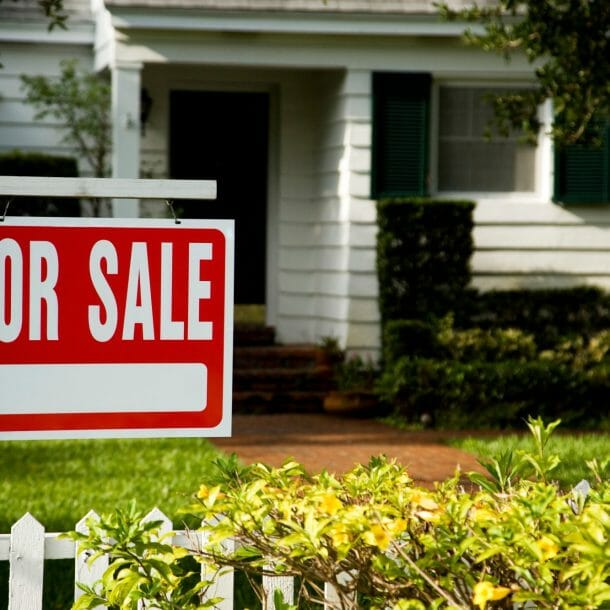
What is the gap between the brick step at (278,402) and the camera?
13.0 metres

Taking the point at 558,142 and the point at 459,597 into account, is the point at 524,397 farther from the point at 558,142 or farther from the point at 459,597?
the point at 459,597

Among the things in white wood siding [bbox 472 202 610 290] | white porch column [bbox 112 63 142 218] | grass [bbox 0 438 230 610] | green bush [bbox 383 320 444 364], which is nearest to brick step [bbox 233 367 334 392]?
green bush [bbox 383 320 444 364]

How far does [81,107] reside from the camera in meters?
13.7

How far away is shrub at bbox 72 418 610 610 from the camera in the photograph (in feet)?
9.71

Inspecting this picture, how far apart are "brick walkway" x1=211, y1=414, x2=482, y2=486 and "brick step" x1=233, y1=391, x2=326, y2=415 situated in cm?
24

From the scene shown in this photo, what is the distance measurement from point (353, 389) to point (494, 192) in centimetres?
272

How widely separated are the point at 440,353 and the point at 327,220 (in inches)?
90.4

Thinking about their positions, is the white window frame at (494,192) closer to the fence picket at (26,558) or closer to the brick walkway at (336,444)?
the brick walkway at (336,444)

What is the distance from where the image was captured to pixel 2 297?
9.78 feet

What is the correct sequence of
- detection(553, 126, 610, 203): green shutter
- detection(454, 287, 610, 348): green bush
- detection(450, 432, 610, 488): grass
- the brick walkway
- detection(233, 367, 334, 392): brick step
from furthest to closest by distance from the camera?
detection(553, 126, 610, 203): green shutter → detection(233, 367, 334, 392): brick step → detection(454, 287, 610, 348): green bush → the brick walkway → detection(450, 432, 610, 488): grass

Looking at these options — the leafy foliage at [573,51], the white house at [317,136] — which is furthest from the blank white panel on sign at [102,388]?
the white house at [317,136]

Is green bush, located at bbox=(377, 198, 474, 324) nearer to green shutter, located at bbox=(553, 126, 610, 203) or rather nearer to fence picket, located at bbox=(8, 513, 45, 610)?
green shutter, located at bbox=(553, 126, 610, 203)

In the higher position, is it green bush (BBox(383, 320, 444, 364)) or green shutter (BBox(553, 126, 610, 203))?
green shutter (BBox(553, 126, 610, 203))

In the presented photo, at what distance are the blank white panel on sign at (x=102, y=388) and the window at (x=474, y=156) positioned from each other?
437 inches
